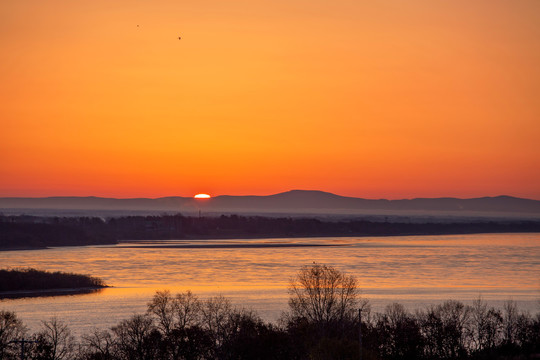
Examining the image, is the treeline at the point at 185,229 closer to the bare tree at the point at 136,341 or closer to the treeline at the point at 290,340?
the bare tree at the point at 136,341

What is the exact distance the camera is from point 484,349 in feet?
107

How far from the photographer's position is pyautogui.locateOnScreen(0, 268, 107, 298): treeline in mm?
56706

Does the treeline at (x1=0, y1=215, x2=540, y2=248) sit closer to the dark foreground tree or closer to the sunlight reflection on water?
the sunlight reflection on water

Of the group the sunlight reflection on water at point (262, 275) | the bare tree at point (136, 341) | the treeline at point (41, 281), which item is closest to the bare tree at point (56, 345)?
the bare tree at point (136, 341)

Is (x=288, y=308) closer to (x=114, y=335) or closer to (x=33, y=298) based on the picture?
(x=114, y=335)

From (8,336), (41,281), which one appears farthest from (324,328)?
(41,281)

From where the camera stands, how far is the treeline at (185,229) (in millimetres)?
118375

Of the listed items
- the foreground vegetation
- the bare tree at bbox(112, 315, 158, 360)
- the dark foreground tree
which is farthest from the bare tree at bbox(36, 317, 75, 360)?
the dark foreground tree

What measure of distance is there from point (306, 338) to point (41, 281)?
112 feet

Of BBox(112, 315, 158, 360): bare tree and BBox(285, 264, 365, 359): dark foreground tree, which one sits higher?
BBox(285, 264, 365, 359): dark foreground tree

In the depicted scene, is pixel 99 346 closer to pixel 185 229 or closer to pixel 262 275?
pixel 262 275

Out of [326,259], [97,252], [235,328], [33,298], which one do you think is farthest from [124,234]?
[235,328]

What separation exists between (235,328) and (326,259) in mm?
47091

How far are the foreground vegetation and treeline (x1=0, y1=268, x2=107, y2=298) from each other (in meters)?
20.6
